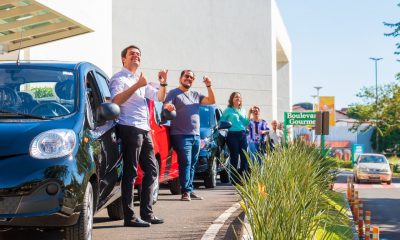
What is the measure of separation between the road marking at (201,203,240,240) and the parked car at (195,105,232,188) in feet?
12.3

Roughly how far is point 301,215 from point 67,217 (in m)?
1.76

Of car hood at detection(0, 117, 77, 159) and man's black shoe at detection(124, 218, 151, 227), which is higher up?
car hood at detection(0, 117, 77, 159)

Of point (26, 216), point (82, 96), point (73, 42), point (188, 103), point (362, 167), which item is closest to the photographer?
point (26, 216)

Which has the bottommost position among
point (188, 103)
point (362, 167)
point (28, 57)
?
point (362, 167)

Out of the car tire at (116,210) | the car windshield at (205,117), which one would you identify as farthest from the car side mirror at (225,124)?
the car tire at (116,210)

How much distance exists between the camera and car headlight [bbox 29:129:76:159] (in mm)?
5554

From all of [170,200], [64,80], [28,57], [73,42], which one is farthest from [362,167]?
[64,80]

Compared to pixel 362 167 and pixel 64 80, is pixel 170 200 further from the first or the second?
pixel 362 167

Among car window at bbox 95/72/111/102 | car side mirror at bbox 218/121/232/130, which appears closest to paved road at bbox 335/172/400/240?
car side mirror at bbox 218/121/232/130

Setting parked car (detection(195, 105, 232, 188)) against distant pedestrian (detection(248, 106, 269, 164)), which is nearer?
parked car (detection(195, 105, 232, 188))

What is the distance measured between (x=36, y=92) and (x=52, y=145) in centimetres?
111

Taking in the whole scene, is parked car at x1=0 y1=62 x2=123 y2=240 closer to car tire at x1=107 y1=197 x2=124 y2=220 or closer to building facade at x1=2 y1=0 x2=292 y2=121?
car tire at x1=107 y1=197 x2=124 y2=220

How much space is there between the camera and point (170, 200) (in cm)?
1119

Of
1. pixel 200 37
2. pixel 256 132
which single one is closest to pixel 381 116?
pixel 200 37
